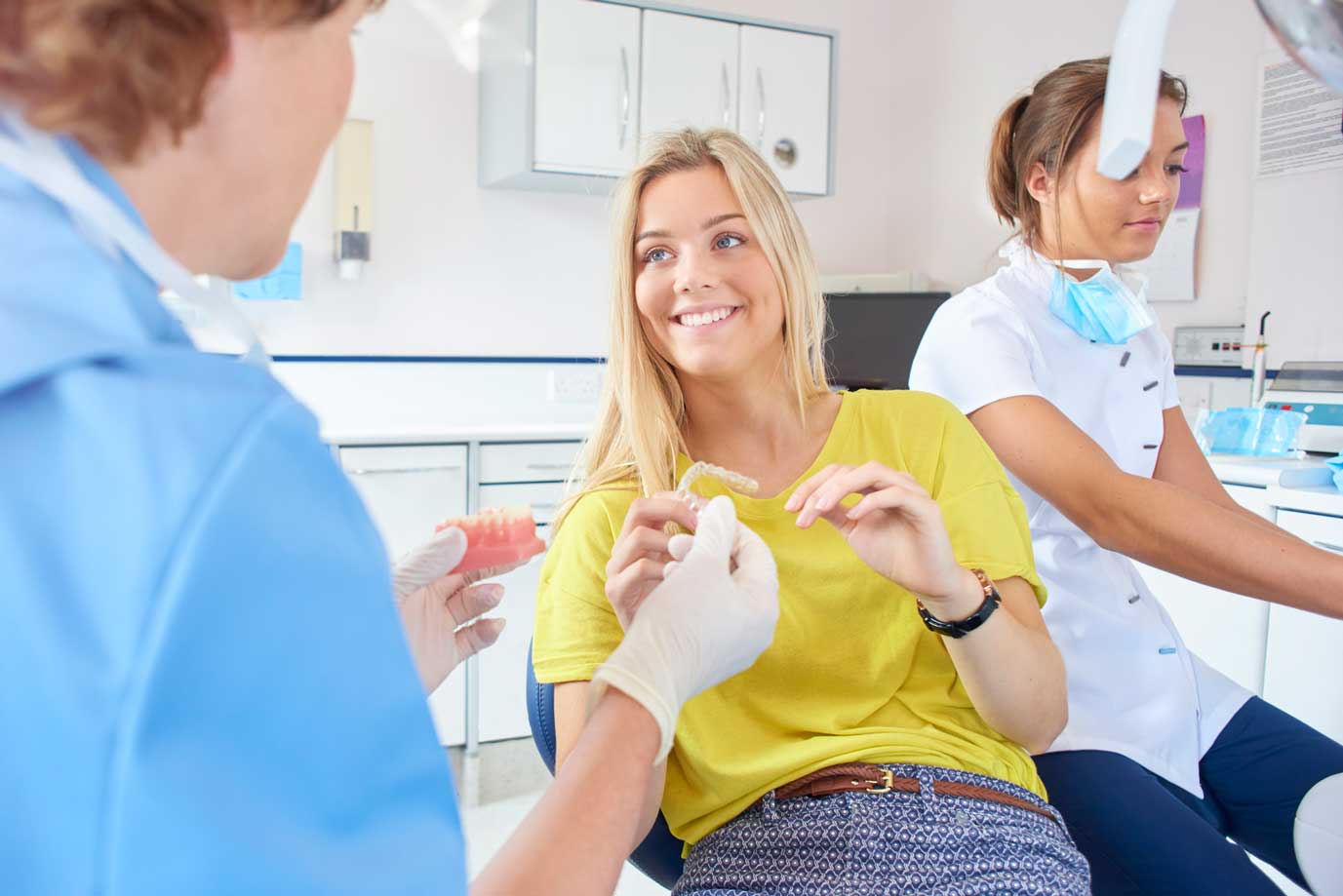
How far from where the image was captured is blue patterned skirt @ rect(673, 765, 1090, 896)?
1006 mm

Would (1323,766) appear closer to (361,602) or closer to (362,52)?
(361,602)

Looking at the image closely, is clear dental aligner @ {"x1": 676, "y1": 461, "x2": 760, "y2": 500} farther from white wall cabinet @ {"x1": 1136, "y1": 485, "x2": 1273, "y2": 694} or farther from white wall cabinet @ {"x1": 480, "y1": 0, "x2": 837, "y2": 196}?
white wall cabinet @ {"x1": 480, "y1": 0, "x2": 837, "y2": 196}

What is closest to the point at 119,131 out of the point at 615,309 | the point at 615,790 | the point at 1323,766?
the point at 615,790

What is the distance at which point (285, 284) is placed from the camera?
3600 millimetres

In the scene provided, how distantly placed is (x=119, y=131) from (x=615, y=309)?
0.98m

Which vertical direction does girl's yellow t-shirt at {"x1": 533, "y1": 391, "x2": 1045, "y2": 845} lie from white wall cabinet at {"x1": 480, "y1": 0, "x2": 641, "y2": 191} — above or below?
below

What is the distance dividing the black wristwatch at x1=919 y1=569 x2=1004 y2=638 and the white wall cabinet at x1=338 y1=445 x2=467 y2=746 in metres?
2.21

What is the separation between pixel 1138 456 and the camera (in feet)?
5.36

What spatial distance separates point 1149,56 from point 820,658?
800 mm

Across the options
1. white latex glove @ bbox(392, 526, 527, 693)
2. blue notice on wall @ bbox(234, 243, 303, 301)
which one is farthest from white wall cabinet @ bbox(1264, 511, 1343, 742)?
blue notice on wall @ bbox(234, 243, 303, 301)

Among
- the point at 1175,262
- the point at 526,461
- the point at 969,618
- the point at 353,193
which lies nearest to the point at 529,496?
the point at 526,461

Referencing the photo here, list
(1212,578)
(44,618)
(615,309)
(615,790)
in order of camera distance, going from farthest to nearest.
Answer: (615,309), (1212,578), (615,790), (44,618)

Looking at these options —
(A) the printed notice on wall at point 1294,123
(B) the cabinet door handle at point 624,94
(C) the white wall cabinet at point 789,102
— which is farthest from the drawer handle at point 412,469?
(A) the printed notice on wall at point 1294,123

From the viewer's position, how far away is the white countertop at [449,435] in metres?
3.12
